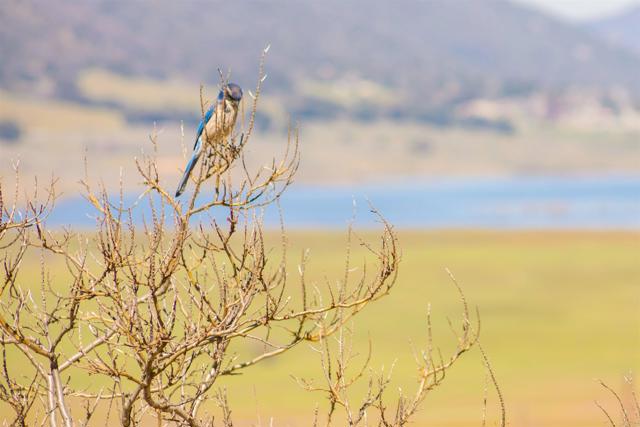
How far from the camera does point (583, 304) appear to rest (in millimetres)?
49469

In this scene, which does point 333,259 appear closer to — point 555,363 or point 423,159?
point 555,363

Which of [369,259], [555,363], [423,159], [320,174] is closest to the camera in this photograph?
[555,363]

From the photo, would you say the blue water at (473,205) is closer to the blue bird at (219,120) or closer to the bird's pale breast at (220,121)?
the blue bird at (219,120)

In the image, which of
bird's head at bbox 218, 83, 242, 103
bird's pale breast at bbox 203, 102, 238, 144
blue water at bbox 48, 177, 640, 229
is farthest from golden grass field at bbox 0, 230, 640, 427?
blue water at bbox 48, 177, 640, 229

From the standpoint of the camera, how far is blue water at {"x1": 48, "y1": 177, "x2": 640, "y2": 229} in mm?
94938

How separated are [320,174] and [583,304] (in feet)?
331

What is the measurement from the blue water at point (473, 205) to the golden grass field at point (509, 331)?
19852 mm

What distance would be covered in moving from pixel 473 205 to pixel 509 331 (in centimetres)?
7219

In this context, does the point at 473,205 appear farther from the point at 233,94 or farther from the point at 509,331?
the point at 233,94

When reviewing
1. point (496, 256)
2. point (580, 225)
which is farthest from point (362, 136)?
point (496, 256)

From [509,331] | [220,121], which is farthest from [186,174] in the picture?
[509,331]

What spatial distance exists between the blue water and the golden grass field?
19.9 metres

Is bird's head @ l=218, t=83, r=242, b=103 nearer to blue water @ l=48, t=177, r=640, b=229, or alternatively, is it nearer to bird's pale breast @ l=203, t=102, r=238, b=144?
bird's pale breast @ l=203, t=102, r=238, b=144

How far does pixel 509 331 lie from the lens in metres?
43.4
